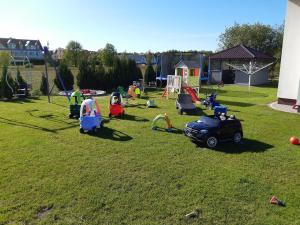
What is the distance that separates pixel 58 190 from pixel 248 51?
88.3ft

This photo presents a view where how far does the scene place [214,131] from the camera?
7.91 metres

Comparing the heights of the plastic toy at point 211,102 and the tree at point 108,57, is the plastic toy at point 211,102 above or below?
below

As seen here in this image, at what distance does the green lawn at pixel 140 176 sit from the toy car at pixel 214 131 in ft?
0.90

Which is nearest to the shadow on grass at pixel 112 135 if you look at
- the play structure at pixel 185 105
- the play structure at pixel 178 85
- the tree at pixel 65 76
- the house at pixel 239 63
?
the play structure at pixel 185 105

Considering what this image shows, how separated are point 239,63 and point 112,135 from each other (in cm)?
2422

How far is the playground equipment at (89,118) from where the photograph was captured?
9281mm

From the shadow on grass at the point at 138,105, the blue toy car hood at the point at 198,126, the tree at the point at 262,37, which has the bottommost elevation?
the shadow on grass at the point at 138,105

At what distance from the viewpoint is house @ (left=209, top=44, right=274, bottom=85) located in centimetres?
2730

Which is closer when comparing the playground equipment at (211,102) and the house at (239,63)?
the playground equipment at (211,102)

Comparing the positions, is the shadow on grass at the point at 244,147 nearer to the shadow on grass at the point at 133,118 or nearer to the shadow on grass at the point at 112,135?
the shadow on grass at the point at 112,135

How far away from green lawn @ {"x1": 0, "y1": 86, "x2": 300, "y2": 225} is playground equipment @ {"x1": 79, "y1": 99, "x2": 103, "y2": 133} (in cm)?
33

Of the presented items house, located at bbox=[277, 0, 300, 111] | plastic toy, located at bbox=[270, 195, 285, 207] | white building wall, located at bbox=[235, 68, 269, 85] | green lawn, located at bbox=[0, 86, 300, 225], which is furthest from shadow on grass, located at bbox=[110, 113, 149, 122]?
white building wall, located at bbox=[235, 68, 269, 85]

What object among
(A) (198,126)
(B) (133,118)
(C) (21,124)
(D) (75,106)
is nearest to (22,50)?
(D) (75,106)

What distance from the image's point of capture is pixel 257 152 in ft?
24.9
